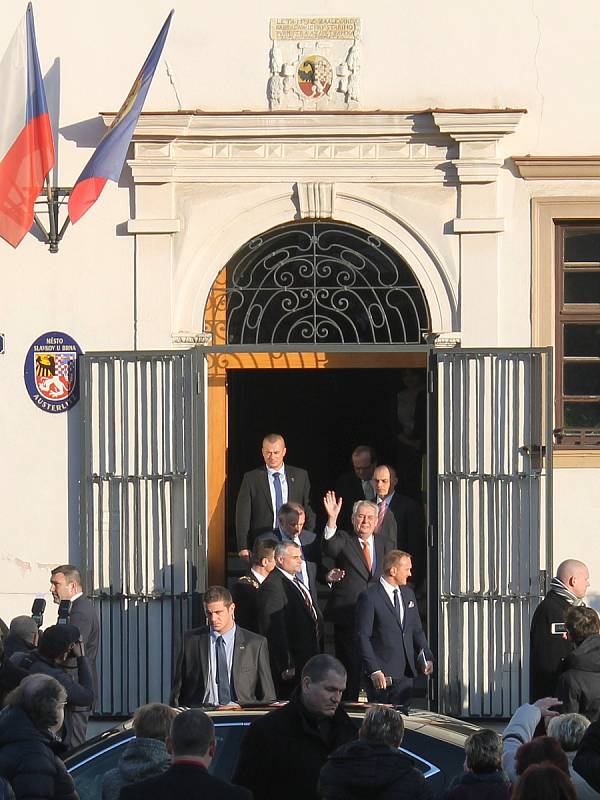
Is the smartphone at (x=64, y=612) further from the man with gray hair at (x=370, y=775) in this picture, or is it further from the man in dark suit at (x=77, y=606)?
the man with gray hair at (x=370, y=775)

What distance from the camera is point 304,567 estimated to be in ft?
37.6

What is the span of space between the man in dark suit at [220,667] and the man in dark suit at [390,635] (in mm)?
1054

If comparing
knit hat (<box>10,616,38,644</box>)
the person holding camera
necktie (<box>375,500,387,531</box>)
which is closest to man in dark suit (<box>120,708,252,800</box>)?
the person holding camera

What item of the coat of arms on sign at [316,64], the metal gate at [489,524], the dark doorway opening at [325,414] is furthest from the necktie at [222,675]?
the dark doorway opening at [325,414]

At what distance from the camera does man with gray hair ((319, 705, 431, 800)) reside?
252 inches

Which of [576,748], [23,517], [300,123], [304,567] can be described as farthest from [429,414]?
[576,748]

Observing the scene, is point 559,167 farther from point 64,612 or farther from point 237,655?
point 64,612

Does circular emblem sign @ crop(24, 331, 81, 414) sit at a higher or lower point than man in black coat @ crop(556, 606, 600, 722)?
higher

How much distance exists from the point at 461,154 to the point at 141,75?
242 centimetres

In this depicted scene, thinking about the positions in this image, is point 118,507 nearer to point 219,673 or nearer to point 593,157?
point 219,673

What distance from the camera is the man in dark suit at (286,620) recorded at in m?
10.8

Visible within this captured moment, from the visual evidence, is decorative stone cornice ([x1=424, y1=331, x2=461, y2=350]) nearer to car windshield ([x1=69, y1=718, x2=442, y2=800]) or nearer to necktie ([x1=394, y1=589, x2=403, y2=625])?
necktie ([x1=394, y1=589, x2=403, y2=625])

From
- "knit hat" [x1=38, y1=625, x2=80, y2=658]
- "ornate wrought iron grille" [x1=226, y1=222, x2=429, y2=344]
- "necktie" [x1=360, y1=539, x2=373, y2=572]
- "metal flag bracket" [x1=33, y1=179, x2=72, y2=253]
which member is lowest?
"knit hat" [x1=38, y1=625, x2=80, y2=658]

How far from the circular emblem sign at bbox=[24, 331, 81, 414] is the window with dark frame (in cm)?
365
